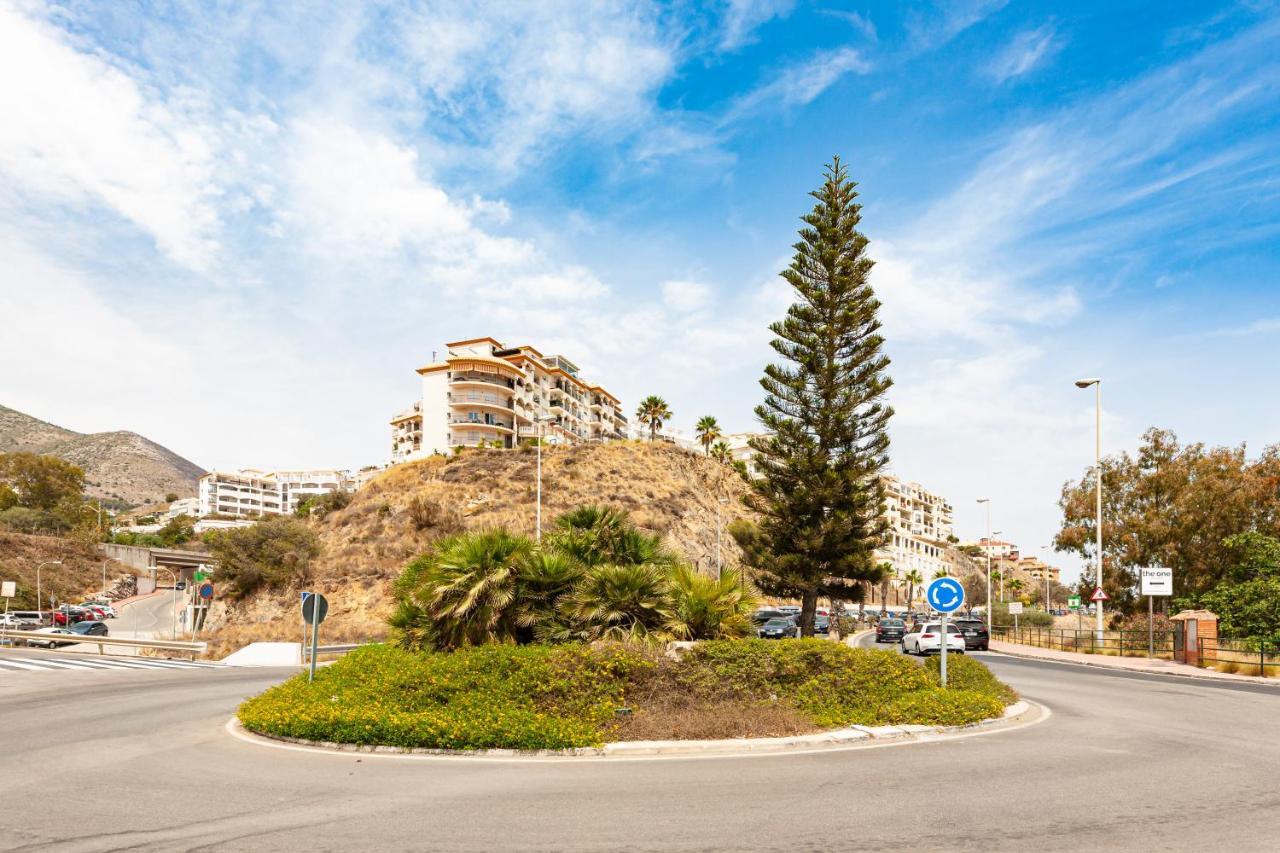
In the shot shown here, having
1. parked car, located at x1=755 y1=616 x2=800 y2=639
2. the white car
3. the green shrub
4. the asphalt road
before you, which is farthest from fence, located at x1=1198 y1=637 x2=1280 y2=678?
the asphalt road

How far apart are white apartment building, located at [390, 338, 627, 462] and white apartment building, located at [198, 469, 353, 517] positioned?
75931mm

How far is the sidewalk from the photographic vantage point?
2459 centimetres

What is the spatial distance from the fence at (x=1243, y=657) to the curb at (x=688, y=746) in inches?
753

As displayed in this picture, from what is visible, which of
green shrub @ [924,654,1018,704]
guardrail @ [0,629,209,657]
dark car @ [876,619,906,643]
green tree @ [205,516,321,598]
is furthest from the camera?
green tree @ [205,516,321,598]

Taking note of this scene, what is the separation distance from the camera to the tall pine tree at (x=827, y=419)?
28.1 metres

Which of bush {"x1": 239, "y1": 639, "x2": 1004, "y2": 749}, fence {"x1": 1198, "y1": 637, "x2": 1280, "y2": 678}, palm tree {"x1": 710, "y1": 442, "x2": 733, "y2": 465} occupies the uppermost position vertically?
palm tree {"x1": 710, "y1": 442, "x2": 733, "y2": 465}

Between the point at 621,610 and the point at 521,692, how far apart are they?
8.43ft

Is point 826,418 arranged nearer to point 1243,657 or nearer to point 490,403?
point 1243,657

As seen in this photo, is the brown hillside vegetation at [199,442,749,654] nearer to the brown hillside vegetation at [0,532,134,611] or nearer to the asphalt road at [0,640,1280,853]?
the brown hillside vegetation at [0,532,134,611]

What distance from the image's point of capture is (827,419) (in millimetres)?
28281

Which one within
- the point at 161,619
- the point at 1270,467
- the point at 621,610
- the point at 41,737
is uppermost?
the point at 1270,467

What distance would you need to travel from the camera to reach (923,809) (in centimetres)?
786

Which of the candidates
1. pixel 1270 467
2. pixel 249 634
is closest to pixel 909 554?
pixel 1270 467

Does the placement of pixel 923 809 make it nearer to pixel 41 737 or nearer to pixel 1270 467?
pixel 41 737
